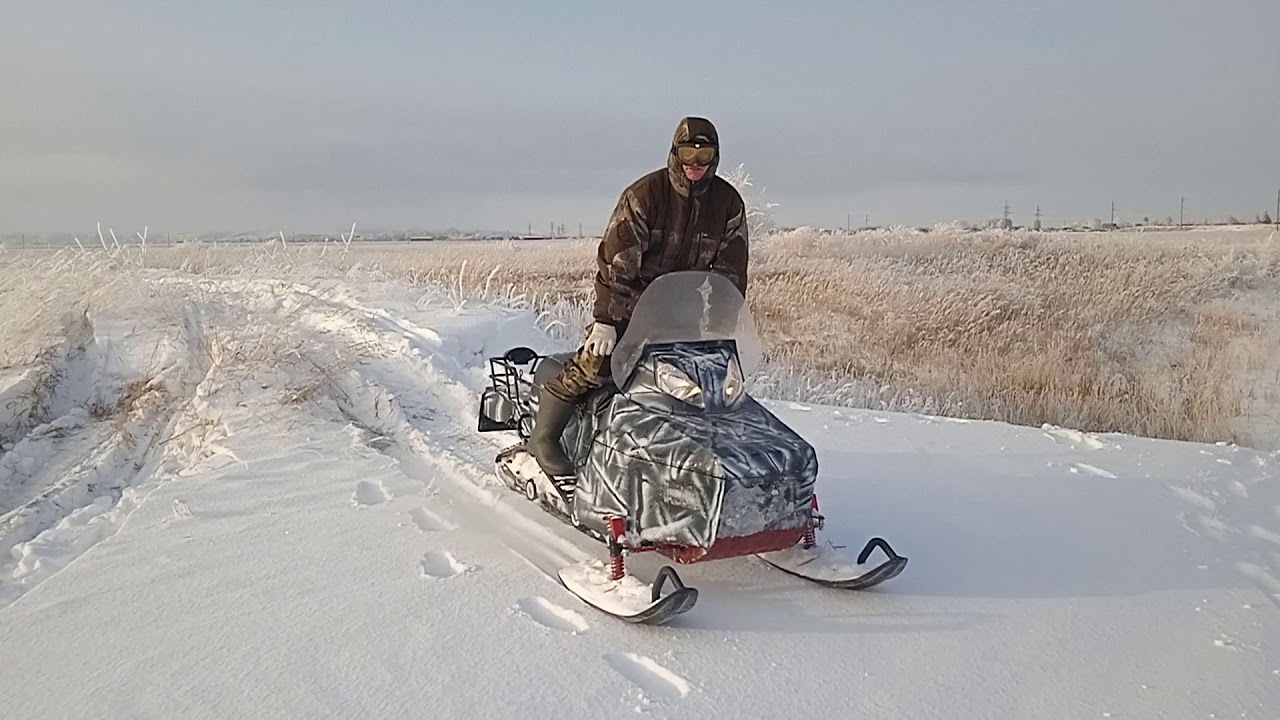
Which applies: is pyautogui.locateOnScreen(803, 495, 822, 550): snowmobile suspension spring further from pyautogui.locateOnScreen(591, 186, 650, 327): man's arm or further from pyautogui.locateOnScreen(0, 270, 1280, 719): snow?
pyautogui.locateOnScreen(591, 186, 650, 327): man's arm

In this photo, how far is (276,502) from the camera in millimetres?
4934

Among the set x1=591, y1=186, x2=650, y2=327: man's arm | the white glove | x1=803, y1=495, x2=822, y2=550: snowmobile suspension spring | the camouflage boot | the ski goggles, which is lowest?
x1=803, y1=495, x2=822, y2=550: snowmobile suspension spring

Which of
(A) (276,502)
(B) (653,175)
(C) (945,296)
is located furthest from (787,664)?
(C) (945,296)

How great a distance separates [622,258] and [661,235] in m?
0.22

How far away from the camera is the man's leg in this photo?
4.23 metres

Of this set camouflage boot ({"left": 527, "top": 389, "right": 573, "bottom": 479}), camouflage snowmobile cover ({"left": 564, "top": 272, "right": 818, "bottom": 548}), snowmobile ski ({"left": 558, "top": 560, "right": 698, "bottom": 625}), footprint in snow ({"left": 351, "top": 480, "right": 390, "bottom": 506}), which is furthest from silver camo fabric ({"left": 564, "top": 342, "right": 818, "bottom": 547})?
footprint in snow ({"left": 351, "top": 480, "right": 390, "bottom": 506})

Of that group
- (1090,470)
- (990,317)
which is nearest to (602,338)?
(1090,470)

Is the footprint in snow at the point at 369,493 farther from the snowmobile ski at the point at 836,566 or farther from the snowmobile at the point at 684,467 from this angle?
the snowmobile ski at the point at 836,566

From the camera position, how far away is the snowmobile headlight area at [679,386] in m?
3.73

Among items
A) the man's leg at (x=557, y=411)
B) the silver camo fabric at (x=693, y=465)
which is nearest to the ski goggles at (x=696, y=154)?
the silver camo fabric at (x=693, y=465)

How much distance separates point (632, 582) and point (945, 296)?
36.4 ft

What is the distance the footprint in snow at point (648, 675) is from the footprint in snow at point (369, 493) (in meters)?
2.29

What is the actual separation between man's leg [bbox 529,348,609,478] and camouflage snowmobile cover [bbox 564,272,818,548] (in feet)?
0.29

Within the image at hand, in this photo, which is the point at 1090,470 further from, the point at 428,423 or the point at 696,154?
the point at 428,423
